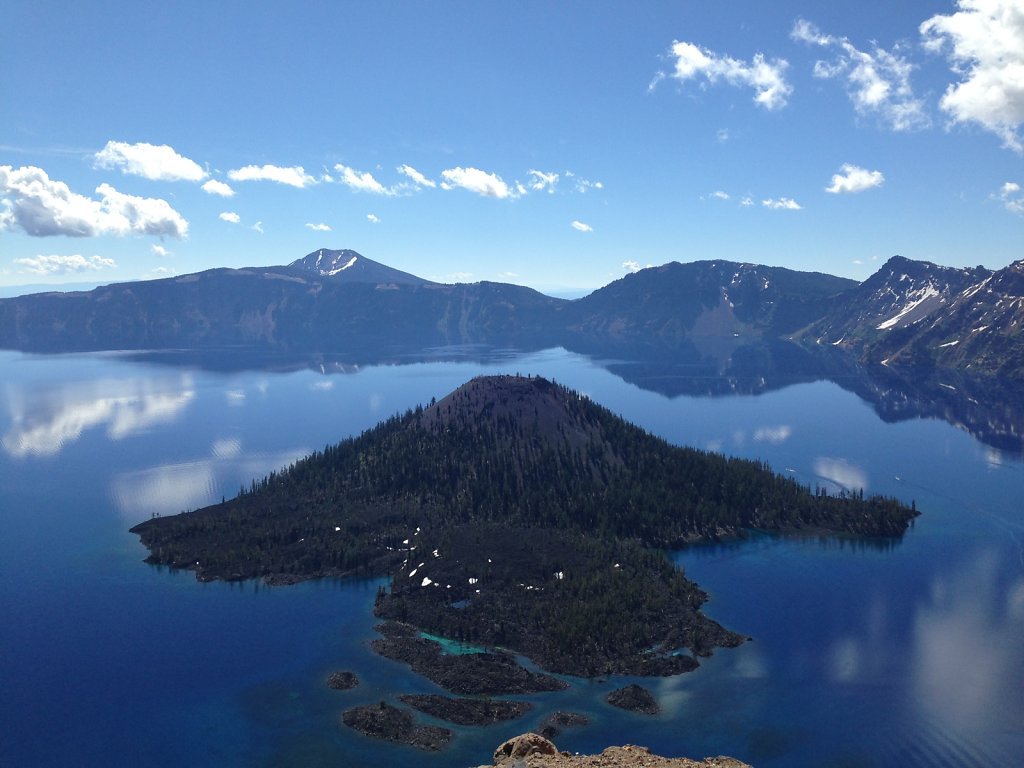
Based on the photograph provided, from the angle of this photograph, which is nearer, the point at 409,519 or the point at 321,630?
the point at 321,630

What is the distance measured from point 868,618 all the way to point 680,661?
4697cm

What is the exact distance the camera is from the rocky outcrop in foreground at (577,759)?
68.0 m

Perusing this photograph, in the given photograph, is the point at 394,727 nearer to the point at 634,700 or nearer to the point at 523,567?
the point at 634,700

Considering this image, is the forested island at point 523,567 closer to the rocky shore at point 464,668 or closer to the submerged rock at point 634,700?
the rocky shore at point 464,668

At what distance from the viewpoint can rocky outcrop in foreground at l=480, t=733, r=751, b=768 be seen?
6800 centimetres

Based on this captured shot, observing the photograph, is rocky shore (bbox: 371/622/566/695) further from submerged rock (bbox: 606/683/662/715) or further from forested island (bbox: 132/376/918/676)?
submerged rock (bbox: 606/683/662/715)

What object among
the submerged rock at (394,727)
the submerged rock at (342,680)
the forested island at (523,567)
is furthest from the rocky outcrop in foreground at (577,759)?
the submerged rock at (342,680)

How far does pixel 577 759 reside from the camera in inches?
2749

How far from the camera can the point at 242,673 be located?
12488 centimetres

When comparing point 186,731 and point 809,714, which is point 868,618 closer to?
point 809,714

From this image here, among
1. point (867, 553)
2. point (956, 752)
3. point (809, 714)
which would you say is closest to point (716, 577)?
point (867, 553)

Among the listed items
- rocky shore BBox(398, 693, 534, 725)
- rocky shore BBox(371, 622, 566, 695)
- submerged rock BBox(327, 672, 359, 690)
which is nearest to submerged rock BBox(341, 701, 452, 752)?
rocky shore BBox(398, 693, 534, 725)

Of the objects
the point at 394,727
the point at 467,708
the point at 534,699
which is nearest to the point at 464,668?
the point at 467,708

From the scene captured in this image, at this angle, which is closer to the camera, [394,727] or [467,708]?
[394,727]
